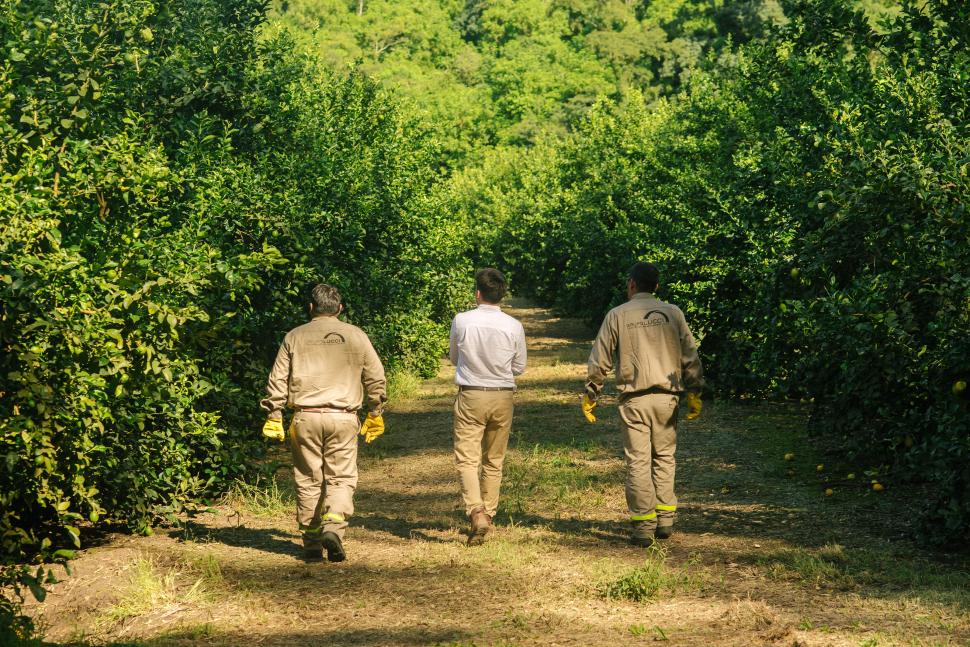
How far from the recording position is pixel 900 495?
10156 millimetres

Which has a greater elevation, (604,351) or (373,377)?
(604,351)

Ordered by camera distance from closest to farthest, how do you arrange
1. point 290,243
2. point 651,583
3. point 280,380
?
point 651,583 → point 280,380 → point 290,243

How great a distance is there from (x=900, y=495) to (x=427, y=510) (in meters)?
4.28

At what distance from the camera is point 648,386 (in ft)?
28.8

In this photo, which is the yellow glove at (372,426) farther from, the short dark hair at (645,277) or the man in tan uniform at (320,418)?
the short dark hair at (645,277)

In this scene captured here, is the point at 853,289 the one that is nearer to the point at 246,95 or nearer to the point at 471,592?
the point at 471,592

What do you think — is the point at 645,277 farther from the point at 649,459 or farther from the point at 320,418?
the point at 320,418

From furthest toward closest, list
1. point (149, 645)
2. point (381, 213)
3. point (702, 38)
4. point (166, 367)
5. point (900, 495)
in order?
point (702, 38) → point (381, 213) → point (900, 495) → point (166, 367) → point (149, 645)

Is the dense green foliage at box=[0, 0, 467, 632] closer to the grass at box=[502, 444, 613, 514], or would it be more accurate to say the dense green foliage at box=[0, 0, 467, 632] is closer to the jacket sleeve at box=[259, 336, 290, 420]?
the jacket sleeve at box=[259, 336, 290, 420]

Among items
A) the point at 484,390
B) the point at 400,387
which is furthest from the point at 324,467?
the point at 400,387

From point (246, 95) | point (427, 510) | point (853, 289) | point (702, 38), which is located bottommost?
point (427, 510)

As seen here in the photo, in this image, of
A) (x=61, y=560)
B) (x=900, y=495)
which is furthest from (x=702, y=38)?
(x=61, y=560)

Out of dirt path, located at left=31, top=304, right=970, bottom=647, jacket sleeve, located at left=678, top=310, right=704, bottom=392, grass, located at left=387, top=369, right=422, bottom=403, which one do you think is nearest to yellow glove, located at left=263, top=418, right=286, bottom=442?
dirt path, located at left=31, top=304, right=970, bottom=647

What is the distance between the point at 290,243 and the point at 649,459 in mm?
4974
